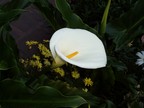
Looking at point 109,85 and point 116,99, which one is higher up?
point 109,85

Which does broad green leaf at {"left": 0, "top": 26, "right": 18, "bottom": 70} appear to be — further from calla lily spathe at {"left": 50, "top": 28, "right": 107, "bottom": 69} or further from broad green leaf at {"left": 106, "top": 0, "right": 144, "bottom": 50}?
broad green leaf at {"left": 106, "top": 0, "right": 144, "bottom": 50}

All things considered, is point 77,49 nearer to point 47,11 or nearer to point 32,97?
point 32,97

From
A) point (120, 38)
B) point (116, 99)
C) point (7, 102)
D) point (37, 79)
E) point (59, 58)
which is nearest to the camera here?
point (59, 58)

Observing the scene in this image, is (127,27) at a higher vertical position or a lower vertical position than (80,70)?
higher

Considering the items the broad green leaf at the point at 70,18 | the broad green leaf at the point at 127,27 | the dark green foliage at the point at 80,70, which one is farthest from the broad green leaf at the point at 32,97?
the broad green leaf at the point at 127,27

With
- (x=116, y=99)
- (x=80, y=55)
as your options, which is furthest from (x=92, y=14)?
(x=80, y=55)

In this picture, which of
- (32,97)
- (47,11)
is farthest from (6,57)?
(47,11)

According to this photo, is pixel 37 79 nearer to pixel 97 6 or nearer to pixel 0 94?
pixel 0 94
